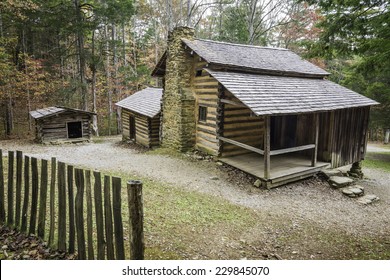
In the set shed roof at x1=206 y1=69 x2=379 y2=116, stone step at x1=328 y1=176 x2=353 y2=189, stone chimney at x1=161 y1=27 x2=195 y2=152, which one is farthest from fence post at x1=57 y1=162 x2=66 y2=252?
stone step at x1=328 y1=176 x2=353 y2=189

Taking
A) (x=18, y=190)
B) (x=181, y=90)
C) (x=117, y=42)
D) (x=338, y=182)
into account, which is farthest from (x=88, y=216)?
(x=117, y=42)

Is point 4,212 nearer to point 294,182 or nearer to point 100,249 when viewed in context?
point 100,249

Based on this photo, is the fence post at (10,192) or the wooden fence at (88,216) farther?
the fence post at (10,192)

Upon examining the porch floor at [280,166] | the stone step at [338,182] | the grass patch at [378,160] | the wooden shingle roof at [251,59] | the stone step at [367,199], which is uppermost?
the wooden shingle roof at [251,59]

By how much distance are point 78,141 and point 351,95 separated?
18086 mm

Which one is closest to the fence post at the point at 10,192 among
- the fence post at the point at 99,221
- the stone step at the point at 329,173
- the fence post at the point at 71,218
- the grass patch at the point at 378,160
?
the fence post at the point at 71,218

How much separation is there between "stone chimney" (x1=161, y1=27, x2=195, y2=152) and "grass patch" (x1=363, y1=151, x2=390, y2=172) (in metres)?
12.9

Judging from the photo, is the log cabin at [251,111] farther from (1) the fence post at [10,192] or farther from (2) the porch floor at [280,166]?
(1) the fence post at [10,192]

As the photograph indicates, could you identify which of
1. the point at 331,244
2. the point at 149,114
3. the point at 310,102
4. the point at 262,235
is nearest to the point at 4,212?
the point at 262,235

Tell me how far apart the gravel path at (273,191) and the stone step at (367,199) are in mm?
196

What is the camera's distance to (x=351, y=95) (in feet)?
44.0

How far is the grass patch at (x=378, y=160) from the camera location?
17377mm

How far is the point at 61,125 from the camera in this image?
18.2 m

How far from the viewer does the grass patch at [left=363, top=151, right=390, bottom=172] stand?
17377mm
